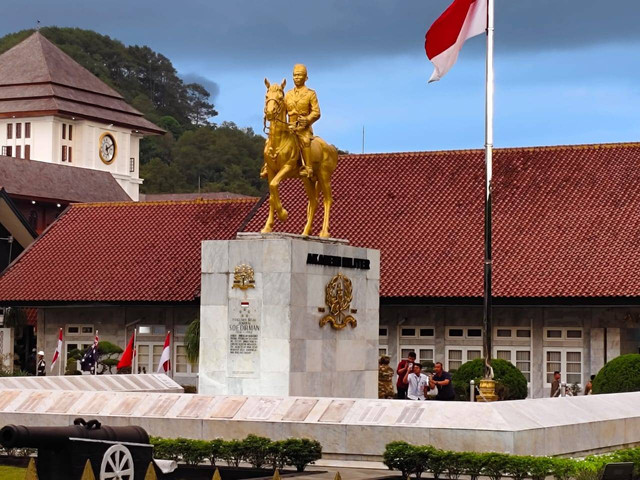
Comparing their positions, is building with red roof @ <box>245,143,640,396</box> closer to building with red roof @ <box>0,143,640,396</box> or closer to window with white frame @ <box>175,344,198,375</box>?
building with red roof @ <box>0,143,640,396</box>

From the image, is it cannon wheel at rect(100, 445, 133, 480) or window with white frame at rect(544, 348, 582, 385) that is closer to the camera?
cannon wheel at rect(100, 445, 133, 480)

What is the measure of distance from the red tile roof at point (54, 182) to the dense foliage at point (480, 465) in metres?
50.3

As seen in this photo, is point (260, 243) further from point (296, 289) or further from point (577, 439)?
point (577, 439)

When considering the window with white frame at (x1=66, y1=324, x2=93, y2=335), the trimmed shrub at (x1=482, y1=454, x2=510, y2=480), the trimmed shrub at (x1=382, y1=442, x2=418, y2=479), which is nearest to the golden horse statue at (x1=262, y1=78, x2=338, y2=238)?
the trimmed shrub at (x1=382, y1=442, x2=418, y2=479)

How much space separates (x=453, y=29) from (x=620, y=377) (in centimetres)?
1249

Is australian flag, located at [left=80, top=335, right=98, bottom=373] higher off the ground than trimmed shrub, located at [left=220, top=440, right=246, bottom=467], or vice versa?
australian flag, located at [left=80, top=335, right=98, bottom=373]

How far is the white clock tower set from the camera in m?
100

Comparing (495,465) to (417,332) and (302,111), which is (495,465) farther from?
(417,332)

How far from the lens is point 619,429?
82.1 ft

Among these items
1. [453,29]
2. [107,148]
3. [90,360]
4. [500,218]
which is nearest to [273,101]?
[453,29]

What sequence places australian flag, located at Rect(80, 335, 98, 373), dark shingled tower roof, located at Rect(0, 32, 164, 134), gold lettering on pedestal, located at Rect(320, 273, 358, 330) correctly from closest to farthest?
gold lettering on pedestal, located at Rect(320, 273, 358, 330) → australian flag, located at Rect(80, 335, 98, 373) → dark shingled tower roof, located at Rect(0, 32, 164, 134)

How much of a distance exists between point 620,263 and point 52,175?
38.3 m

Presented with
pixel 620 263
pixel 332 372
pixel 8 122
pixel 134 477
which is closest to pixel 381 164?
pixel 620 263

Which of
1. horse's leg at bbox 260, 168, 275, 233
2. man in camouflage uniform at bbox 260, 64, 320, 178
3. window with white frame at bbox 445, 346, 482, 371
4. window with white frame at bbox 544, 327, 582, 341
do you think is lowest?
window with white frame at bbox 445, 346, 482, 371
